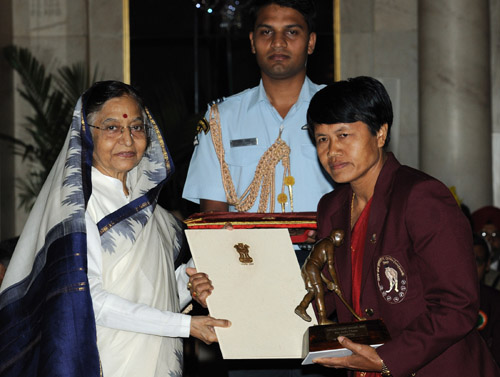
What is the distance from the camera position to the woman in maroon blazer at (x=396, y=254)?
245 centimetres

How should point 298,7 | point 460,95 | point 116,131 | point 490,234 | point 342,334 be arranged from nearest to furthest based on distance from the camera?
point 342,334
point 116,131
point 298,7
point 490,234
point 460,95

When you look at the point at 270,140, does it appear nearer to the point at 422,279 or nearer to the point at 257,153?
the point at 257,153

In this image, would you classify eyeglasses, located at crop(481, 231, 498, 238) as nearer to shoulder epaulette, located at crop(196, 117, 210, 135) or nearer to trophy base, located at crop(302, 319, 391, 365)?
shoulder epaulette, located at crop(196, 117, 210, 135)

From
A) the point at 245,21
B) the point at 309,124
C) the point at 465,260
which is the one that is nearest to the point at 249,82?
the point at 245,21

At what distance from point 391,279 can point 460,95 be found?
509 centimetres

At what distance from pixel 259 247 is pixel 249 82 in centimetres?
559

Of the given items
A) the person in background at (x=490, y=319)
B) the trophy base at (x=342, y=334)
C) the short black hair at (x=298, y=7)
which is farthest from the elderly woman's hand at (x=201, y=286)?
the person in background at (x=490, y=319)

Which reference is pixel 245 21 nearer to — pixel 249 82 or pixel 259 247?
pixel 249 82

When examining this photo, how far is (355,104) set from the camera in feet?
8.70

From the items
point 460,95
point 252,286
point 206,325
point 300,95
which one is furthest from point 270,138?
point 460,95

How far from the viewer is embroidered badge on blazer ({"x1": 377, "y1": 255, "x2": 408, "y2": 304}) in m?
2.55

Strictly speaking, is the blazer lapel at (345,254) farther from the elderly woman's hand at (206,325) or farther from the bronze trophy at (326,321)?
the elderly woman's hand at (206,325)

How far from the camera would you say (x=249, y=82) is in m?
8.28

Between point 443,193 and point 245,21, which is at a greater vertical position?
point 245,21
